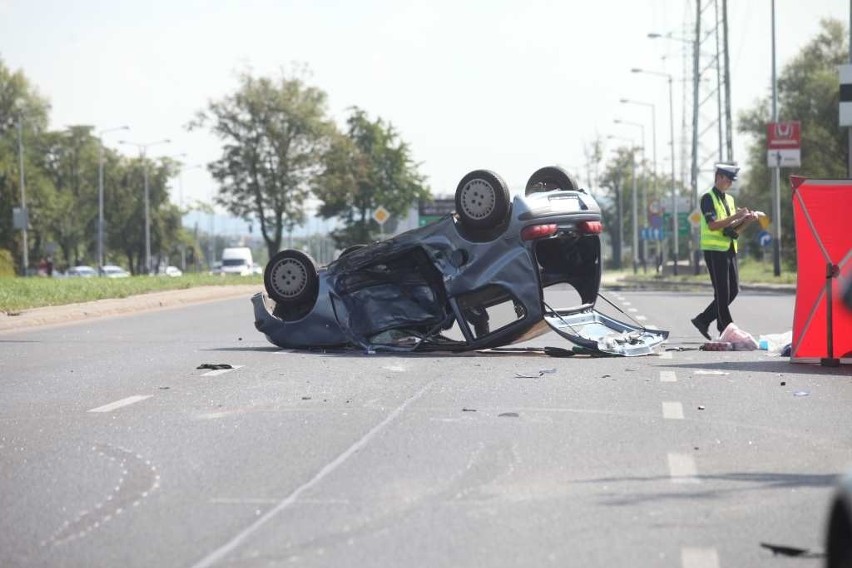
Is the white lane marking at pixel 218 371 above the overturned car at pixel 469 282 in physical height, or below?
below

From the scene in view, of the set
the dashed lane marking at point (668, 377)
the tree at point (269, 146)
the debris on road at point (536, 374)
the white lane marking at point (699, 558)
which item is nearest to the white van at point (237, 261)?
the tree at point (269, 146)

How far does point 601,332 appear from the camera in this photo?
51.4 feet

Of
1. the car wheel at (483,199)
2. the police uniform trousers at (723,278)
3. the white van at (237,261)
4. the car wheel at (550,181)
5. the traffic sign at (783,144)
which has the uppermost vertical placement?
the traffic sign at (783,144)

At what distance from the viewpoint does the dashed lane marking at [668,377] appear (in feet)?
42.0

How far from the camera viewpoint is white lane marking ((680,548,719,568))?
577cm

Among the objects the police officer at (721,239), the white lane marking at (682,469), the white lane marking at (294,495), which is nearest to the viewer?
the white lane marking at (294,495)

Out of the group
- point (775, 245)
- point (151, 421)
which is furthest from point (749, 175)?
point (151, 421)

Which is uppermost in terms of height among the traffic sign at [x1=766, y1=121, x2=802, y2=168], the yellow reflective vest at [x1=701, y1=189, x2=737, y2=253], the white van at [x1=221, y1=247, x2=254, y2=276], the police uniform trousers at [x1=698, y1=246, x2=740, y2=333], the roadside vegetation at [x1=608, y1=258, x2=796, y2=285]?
the traffic sign at [x1=766, y1=121, x2=802, y2=168]

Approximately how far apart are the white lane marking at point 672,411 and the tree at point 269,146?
220ft

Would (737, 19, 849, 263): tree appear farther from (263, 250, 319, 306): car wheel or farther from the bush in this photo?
(263, 250, 319, 306): car wheel

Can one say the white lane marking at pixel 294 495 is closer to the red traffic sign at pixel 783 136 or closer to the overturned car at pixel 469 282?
the overturned car at pixel 469 282

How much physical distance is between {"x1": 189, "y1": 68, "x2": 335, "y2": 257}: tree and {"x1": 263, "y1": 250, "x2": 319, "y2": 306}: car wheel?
201 feet

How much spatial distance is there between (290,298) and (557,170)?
307 cm

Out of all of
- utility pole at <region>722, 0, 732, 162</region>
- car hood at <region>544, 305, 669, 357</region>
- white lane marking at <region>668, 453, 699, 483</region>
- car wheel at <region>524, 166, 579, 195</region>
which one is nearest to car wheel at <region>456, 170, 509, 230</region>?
car hood at <region>544, 305, 669, 357</region>
